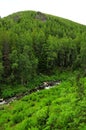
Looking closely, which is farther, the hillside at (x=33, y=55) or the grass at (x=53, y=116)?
the hillside at (x=33, y=55)

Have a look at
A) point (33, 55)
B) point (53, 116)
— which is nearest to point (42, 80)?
point (33, 55)

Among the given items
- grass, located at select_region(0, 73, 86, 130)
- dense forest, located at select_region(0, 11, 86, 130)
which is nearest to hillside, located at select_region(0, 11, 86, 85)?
dense forest, located at select_region(0, 11, 86, 130)

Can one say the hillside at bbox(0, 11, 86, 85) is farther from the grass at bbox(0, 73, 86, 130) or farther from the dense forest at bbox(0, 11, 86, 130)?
the grass at bbox(0, 73, 86, 130)

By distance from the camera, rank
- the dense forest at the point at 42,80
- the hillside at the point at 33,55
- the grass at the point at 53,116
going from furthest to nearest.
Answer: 1. the hillside at the point at 33,55
2. the dense forest at the point at 42,80
3. the grass at the point at 53,116

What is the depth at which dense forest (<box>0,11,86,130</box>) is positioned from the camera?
2892cm

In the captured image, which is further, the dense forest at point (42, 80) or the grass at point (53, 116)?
the dense forest at point (42, 80)

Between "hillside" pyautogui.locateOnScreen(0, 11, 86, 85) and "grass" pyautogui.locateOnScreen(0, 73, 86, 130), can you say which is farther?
"hillside" pyautogui.locateOnScreen(0, 11, 86, 85)

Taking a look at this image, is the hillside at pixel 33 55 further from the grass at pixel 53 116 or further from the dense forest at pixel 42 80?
the grass at pixel 53 116

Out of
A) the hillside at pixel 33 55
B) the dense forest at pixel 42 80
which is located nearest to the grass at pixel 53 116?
the dense forest at pixel 42 80

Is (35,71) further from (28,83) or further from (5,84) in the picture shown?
(5,84)

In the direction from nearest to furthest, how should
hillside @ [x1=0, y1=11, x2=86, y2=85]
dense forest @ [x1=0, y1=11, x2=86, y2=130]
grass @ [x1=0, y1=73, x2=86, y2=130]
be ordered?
grass @ [x1=0, y1=73, x2=86, y2=130] → dense forest @ [x1=0, y1=11, x2=86, y2=130] → hillside @ [x1=0, y1=11, x2=86, y2=85]

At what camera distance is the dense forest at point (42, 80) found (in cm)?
2892

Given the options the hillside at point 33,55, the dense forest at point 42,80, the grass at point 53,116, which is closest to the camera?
the grass at point 53,116

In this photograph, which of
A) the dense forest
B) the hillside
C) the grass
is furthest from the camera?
the hillside
